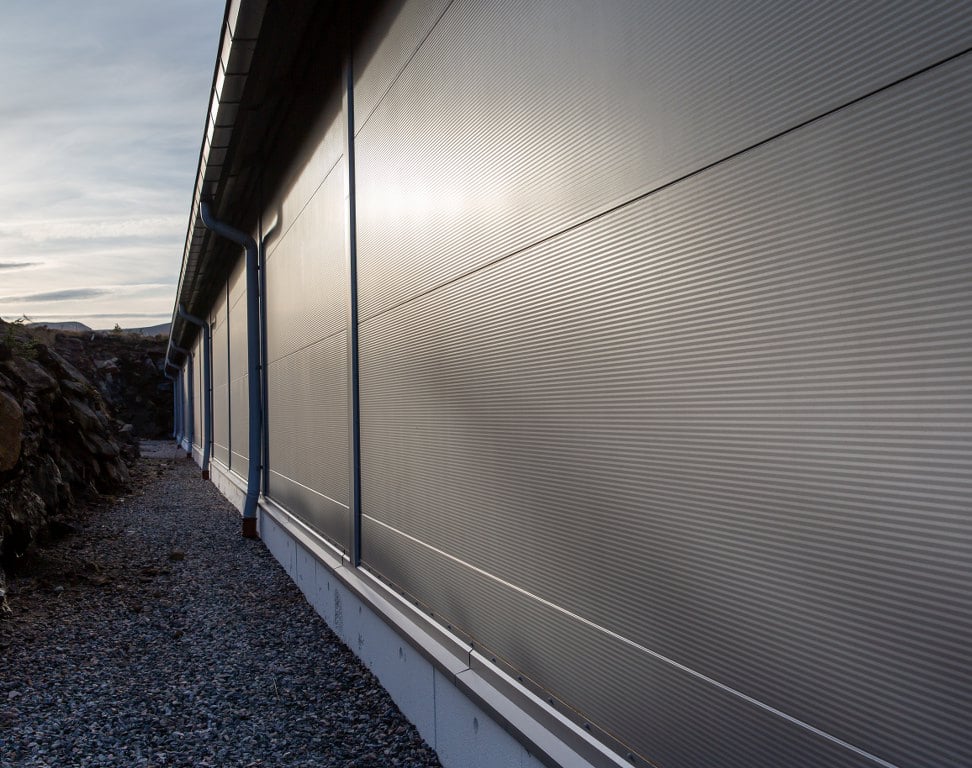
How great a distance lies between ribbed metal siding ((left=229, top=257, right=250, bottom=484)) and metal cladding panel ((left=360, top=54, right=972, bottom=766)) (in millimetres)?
9214

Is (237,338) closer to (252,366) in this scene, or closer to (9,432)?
(252,366)

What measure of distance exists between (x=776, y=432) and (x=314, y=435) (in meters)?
5.23

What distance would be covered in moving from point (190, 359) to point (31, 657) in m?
24.4

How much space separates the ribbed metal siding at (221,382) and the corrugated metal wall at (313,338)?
20.2 feet

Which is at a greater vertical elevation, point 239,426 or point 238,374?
point 238,374

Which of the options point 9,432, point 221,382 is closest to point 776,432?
point 9,432

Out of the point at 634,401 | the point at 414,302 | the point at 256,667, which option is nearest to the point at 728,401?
the point at 634,401

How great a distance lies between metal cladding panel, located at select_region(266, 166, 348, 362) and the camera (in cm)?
538

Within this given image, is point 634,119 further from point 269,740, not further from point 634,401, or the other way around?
point 269,740

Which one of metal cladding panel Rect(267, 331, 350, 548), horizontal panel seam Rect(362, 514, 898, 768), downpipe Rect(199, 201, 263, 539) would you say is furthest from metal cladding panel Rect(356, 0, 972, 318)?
downpipe Rect(199, 201, 263, 539)

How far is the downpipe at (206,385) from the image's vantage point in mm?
18047

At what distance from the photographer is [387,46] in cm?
421

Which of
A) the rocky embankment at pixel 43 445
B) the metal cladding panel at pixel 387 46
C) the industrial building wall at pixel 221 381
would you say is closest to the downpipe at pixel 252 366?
the rocky embankment at pixel 43 445

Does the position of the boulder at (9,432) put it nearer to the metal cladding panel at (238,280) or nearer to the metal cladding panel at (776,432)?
the metal cladding panel at (238,280)
